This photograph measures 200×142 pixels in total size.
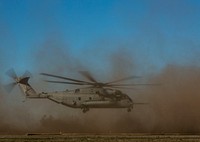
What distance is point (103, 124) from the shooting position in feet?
359

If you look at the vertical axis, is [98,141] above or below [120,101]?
below

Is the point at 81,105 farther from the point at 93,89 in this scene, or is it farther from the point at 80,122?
the point at 80,122

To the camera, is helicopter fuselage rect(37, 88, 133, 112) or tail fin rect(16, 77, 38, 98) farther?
tail fin rect(16, 77, 38, 98)

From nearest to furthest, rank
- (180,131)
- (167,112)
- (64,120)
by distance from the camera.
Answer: (180,131), (167,112), (64,120)

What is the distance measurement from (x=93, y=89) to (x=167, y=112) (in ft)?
63.1

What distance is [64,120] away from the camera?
375 ft

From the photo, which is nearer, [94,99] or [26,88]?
[94,99]

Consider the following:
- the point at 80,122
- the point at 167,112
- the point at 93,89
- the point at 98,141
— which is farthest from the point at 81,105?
the point at 98,141

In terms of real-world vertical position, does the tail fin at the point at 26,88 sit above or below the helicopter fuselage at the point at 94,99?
above

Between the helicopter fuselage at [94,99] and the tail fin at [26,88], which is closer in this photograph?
Result: the helicopter fuselage at [94,99]

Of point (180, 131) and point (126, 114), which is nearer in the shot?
point (180, 131)

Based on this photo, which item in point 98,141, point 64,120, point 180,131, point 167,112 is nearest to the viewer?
point 98,141

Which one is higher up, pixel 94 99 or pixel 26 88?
pixel 26 88

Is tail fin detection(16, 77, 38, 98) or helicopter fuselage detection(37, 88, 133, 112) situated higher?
tail fin detection(16, 77, 38, 98)
